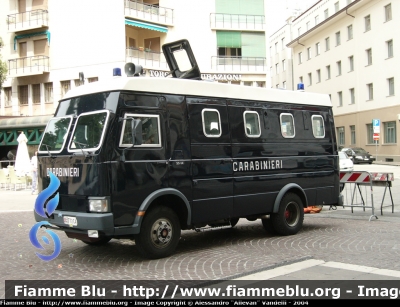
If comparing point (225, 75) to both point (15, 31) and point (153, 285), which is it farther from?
point (153, 285)

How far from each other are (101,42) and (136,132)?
2643cm

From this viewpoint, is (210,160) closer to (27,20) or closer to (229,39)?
(229,39)

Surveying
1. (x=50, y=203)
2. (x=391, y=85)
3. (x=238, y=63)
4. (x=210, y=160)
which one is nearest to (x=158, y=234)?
(x=210, y=160)

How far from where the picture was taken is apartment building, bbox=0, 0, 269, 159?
3238 cm

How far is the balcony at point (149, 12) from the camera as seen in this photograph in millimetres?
32562

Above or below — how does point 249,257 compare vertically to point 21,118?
below

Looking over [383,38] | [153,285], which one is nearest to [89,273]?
[153,285]

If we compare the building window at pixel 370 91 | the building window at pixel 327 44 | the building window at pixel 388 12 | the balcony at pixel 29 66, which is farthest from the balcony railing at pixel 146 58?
the building window at pixel 327 44

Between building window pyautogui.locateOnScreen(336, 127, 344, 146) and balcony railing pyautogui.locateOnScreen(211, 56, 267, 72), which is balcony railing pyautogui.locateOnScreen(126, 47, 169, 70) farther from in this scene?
building window pyautogui.locateOnScreen(336, 127, 344, 146)

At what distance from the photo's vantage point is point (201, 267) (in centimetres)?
689

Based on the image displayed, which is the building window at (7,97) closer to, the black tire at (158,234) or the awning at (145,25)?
the awning at (145,25)

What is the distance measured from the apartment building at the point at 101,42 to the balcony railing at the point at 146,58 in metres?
0.07

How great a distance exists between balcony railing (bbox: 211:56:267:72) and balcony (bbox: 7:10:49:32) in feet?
39.6

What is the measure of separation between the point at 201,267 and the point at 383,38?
39.2 meters
